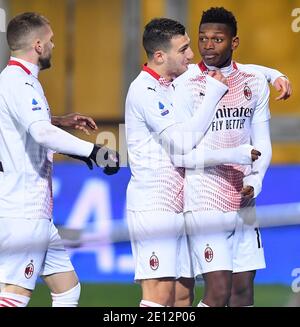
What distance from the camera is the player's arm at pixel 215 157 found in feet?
23.2

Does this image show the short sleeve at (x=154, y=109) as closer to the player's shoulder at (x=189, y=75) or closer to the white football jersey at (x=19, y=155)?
the player's shoulder at (x=189, y=75)

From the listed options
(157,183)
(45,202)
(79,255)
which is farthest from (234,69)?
(79,255)

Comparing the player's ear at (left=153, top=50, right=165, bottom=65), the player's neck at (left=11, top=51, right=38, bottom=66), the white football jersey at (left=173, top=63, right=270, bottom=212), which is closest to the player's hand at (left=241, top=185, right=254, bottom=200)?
the white football jersey at (left=173, top=63, right=270, bottom=212)

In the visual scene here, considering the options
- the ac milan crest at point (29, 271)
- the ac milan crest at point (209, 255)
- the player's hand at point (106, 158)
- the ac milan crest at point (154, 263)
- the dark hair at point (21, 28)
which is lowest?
the ac milan crest at point (29, 271)

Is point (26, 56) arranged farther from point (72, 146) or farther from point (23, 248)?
point (23, 248)

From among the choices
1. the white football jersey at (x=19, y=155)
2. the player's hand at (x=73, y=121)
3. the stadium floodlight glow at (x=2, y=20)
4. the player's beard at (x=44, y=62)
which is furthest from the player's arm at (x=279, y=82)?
the stadium floodlight glow at (x=2, y=20)

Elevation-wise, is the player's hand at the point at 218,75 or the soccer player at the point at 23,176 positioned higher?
the player's hand at the point at 218,75

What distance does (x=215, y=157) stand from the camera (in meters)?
7.18

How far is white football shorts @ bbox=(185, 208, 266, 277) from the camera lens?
734cm

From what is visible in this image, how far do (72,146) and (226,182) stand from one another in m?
0.95

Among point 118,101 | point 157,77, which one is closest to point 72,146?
point 157,77

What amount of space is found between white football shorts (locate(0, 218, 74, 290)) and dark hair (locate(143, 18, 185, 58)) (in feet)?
3.64

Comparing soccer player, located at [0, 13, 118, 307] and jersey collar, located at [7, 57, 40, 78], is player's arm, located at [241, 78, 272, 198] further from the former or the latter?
jersey collar, located at [7, 57, 40, 78]

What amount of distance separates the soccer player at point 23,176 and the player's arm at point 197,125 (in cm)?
44
